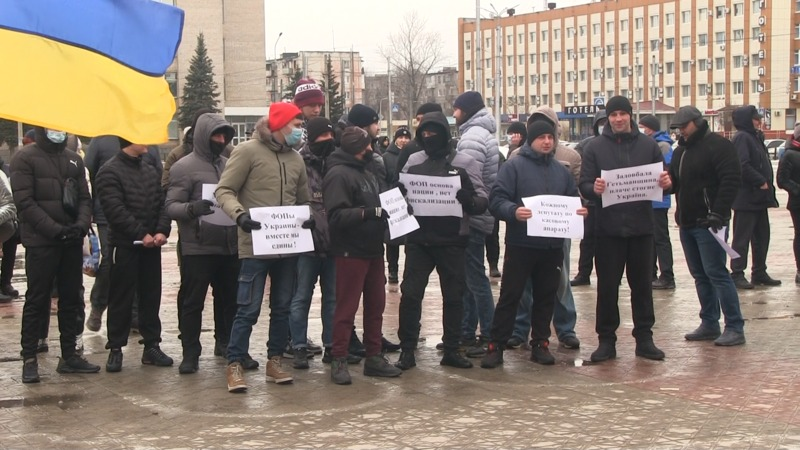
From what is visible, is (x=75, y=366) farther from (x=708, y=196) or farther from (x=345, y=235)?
(x=708, y=196)

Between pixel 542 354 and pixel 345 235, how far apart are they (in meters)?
1.98

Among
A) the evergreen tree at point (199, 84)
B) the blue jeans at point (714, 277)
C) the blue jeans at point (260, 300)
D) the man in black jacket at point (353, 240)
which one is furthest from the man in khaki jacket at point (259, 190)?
the evergreen tree at point (199, 84)

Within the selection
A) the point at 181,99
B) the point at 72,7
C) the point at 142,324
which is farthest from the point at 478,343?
the point at 181,99

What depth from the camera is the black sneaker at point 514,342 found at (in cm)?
1009

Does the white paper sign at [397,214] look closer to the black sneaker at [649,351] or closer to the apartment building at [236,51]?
the black sneaker at [649,351]

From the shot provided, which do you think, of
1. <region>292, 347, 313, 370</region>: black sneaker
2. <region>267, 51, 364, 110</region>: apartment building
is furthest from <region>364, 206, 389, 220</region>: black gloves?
<region>267, 51, 364, 110</region>: apartment building

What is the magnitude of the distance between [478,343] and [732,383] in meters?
2.39

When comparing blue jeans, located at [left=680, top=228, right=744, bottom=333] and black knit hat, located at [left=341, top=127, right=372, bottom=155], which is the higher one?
black knit hat, located at [left=341, top=127, right=372, bottom=155]

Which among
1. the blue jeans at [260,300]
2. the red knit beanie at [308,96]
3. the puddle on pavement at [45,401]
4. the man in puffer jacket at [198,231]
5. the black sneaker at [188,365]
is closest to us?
the puddle on pavement at [45,401]

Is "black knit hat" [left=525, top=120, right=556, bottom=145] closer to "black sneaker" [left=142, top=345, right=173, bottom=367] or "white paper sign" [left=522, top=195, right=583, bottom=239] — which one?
"white paper sign" [left=522, top=195, right=583, bottom=239]

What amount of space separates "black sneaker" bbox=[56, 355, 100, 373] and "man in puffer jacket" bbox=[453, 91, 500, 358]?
312cm

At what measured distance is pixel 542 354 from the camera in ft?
30.4

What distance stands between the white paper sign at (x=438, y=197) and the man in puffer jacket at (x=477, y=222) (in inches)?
25.3

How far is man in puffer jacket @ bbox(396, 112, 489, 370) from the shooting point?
29.5 ft
